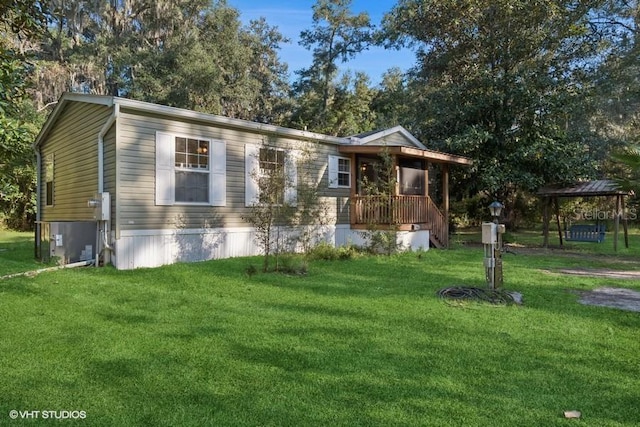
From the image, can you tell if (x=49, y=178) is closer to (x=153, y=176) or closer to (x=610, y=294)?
(x=153, y=176)

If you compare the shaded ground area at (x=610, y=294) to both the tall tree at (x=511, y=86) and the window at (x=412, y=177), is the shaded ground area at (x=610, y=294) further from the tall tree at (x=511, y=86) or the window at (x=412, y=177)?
the tall tree at (x=511, y=86)

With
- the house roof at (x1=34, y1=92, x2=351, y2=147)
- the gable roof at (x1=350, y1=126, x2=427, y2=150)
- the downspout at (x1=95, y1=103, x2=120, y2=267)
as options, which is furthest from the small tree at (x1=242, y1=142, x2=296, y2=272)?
the gable roof at (x1=350, y1=126, x2=427, y2=150)

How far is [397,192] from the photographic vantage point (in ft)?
38.0

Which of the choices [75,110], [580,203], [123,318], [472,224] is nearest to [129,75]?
[75,110]

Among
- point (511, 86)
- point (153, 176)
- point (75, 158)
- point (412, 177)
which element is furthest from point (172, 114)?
point (511, 86)

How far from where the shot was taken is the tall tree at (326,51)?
84.0 feet

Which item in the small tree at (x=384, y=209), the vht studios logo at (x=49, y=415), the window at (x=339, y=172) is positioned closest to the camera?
the vht studios logo at (x=49, y=415)

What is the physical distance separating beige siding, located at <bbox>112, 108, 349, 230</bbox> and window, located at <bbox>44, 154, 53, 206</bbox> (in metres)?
4.91

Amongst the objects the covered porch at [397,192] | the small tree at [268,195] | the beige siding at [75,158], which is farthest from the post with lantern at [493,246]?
the beige siding at [75,158]

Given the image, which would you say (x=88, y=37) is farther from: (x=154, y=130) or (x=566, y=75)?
(x=566, y=75)

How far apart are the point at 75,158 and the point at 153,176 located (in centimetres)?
279

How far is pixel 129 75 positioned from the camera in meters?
24.2

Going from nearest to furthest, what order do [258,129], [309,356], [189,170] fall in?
1. [309,356]
2. [189,170]
3. [258,129]

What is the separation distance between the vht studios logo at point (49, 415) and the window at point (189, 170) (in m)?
6.00
